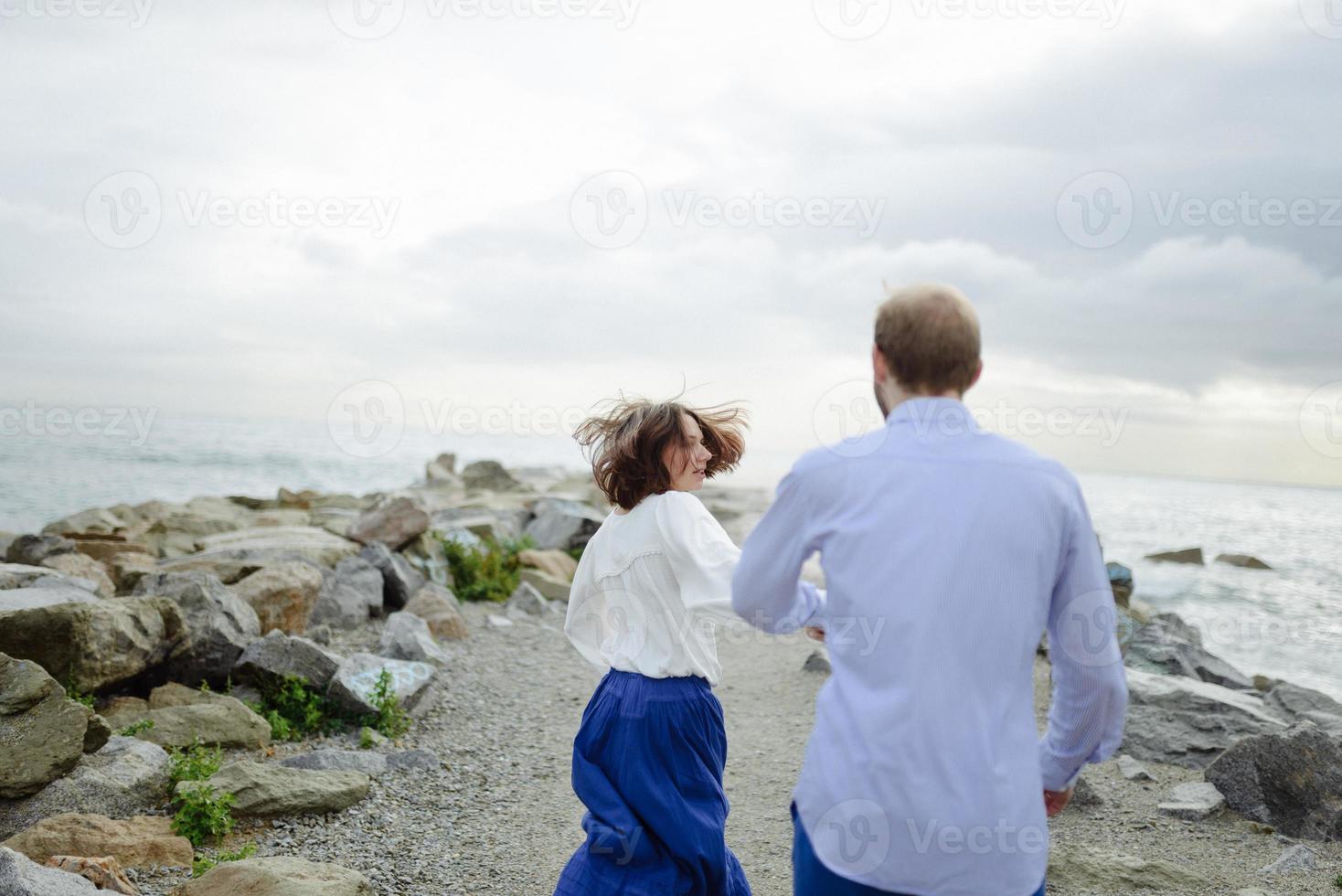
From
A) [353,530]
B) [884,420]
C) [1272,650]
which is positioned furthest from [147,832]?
[1272,650]

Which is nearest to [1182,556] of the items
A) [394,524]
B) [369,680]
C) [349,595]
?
[394,524]

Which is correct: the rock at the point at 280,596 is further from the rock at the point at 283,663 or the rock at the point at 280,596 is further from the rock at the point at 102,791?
the rock at the point at 102,791

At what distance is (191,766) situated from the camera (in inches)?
195

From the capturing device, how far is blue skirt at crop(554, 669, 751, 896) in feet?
11.0

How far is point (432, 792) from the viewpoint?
→ 18.3 feet

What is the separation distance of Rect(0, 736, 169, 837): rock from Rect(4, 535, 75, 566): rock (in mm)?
5467

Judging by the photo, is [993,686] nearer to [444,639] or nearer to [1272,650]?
[444,639]

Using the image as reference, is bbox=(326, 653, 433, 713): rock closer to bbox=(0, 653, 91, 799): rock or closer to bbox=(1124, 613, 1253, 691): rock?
bbox=(0, 653, 91, 799): rock

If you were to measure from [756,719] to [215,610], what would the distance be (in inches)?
154

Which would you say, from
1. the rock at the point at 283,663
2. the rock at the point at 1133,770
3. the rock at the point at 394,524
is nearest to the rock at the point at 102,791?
the rock at the point at 283,663

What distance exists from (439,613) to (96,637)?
3.61 m

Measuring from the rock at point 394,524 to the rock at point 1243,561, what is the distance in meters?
19.3

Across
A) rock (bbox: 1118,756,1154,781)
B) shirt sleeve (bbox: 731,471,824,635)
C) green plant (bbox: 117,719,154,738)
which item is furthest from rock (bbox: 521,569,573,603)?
shirt sleeve (bbox: 731,471,824,635)

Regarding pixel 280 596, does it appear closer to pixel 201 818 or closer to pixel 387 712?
pixel 387 712
